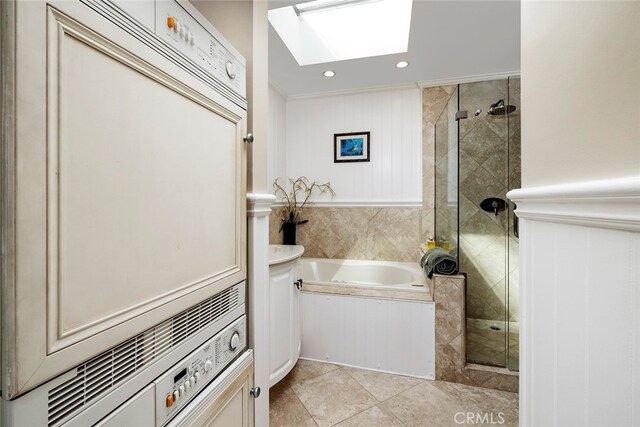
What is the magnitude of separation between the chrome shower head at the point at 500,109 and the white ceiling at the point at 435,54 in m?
0.52

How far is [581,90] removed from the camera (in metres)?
0.54

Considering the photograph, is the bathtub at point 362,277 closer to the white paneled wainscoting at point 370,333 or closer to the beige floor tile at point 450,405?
the white paneled wainscoting at point 370,333

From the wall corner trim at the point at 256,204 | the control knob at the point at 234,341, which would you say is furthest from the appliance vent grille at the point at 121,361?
the wall corner trim at the point at 256,204

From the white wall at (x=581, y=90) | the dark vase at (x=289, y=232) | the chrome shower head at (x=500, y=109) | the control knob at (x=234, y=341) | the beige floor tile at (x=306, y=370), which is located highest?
the chrome shower head at (x=500, y=109)

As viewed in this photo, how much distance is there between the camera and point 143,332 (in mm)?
574

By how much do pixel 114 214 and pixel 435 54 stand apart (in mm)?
2619

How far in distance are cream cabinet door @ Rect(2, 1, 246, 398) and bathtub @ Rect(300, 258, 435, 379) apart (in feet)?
5.34

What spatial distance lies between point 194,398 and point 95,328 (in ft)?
1.25

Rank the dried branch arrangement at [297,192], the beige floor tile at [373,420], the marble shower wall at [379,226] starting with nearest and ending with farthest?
1. the beige floor tile at [373,420]
2. the marble shower wall at [379,226]
3. the dried branch arrangement at [297,192]

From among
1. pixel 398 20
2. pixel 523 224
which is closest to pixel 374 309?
pixel 523 224

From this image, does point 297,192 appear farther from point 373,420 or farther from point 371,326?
point 373,420

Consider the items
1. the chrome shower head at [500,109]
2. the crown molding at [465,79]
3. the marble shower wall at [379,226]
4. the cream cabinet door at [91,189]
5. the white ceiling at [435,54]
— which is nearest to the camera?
the cream cabinet door at [91,189]

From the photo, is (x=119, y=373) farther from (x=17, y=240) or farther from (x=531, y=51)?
(x=531, y=51)

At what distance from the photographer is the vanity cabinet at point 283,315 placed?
158 cm
